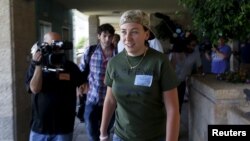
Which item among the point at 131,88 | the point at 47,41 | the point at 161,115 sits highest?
the point at 47,41

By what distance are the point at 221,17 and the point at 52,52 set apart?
4.94 feet

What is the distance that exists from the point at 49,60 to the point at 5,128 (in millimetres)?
2083

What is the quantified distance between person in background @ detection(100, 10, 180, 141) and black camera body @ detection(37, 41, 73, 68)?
3.82 ft

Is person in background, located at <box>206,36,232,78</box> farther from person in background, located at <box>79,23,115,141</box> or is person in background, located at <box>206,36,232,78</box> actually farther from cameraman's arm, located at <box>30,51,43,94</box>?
cameraman's arm, located at <box>30,51,43,94</box>

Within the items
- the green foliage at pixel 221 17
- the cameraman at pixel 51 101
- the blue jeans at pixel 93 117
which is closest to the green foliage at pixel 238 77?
the green foliage at pixel 221 17

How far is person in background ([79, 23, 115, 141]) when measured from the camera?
15.7 feet

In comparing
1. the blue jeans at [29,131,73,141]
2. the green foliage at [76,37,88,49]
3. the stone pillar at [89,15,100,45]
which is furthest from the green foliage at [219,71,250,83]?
the green foliage at [76,37,88,49]

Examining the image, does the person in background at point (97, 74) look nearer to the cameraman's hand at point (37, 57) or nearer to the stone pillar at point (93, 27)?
the cameraman's hand at point (37, 57)

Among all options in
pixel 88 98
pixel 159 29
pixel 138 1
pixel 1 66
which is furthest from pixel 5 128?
pixel 138 1

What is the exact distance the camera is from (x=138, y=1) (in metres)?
13.5

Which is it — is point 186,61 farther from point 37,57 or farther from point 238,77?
point 37,57

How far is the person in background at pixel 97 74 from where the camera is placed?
188 inches

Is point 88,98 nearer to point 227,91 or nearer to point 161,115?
point 227,91

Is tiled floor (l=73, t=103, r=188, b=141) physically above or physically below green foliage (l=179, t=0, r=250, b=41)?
below
